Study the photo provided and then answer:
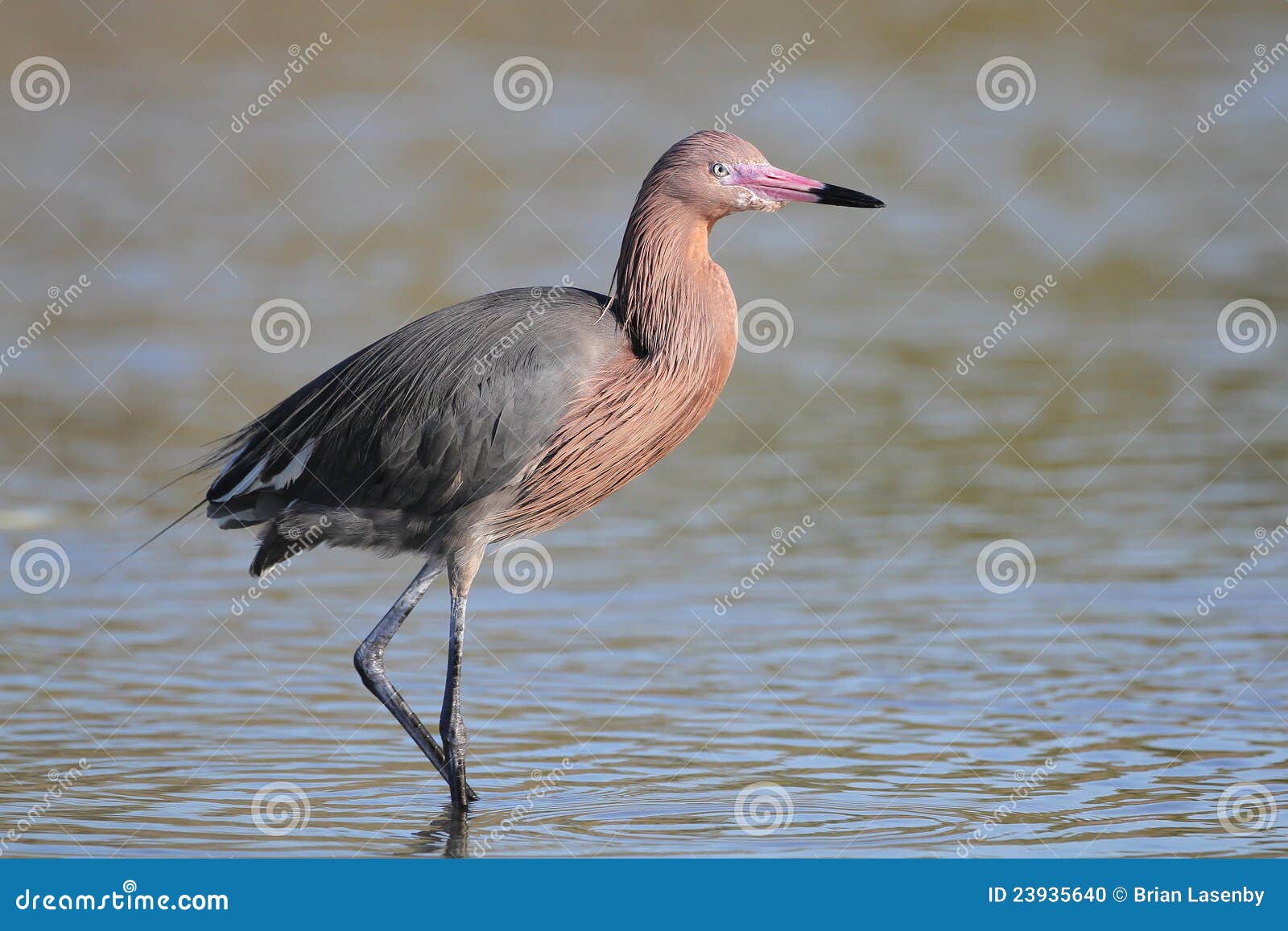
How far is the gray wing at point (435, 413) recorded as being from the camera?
8555 mm

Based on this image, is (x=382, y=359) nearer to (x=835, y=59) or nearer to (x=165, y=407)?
(x=165, y=407)

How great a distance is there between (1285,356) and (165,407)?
8890mm
